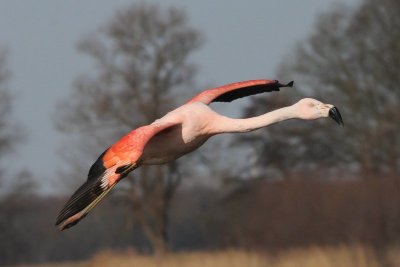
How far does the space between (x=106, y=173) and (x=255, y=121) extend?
1.73m

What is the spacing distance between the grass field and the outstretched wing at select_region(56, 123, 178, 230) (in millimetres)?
14418

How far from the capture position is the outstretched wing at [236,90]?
14.2 metres

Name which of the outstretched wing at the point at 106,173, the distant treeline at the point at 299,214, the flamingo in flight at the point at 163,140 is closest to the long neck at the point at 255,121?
the flamingo in flight at the point at 163,140

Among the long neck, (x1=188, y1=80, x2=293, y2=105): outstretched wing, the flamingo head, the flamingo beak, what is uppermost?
(x1=188, y1=80, x2=293, y2=105): outstretched wing

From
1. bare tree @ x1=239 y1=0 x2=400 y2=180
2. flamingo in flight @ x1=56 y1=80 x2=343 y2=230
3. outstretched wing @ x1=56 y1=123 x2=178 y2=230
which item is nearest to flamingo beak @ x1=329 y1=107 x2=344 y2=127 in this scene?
flamingo in flight @ x1=56 y1=80 x2=343 y2=230

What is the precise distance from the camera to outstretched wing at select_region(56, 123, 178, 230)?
11789 mm

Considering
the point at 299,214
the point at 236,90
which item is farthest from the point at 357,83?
the point at 236,90

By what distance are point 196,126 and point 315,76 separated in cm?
2828

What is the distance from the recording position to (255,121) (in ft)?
42.2

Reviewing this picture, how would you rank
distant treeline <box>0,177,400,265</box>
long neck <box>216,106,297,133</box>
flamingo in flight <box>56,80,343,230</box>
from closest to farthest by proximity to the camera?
flamingo in flight <box>56,80,343,230</box> < long neck <box>216,106,297,133</box> < distant treeline <box>0,177,400,265</box>

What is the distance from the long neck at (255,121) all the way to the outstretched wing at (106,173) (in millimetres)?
683

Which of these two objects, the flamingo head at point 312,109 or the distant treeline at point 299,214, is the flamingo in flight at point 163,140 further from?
the distant treeline at point 299,214

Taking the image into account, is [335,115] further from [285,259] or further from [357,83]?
[357,83]

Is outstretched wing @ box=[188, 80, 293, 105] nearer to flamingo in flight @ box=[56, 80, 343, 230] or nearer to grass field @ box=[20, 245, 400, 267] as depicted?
flamingo in flight @ box=[56, 80, 343, 230]
